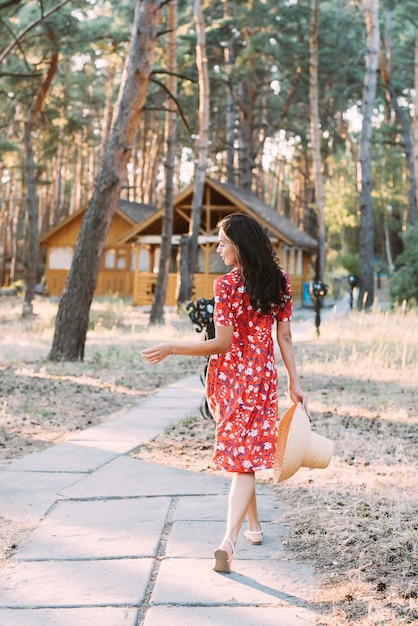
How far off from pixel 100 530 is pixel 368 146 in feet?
67.5

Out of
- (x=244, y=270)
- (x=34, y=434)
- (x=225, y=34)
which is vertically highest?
(x=225, y=34)

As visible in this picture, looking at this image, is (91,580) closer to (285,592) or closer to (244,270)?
(285,592)

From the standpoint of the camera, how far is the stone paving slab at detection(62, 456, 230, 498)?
18.6 ft

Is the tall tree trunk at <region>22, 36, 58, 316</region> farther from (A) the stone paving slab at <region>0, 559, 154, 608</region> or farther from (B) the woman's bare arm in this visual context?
(A) the stone paving slab at <region>0, 559, 154, 608</region>

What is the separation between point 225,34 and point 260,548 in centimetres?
2851

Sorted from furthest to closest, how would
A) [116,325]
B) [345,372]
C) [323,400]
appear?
1. [116,325]
2. [345,372]
3. [323,400]

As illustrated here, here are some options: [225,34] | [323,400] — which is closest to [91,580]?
[323,400]

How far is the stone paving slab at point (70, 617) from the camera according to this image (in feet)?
11.3

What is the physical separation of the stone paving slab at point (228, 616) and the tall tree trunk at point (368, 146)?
1922 centimetres

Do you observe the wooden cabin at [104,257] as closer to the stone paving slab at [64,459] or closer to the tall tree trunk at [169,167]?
the tall tree trunk at [169,167]

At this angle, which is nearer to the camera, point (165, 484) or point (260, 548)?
point (260, 548)

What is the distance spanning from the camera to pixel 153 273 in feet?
111

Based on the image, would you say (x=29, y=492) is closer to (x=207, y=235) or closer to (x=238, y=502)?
(x=238, y=502)

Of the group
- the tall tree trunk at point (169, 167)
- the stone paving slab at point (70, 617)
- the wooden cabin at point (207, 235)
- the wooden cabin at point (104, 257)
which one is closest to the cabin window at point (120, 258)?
the wooden cabin at point (104, 257)
